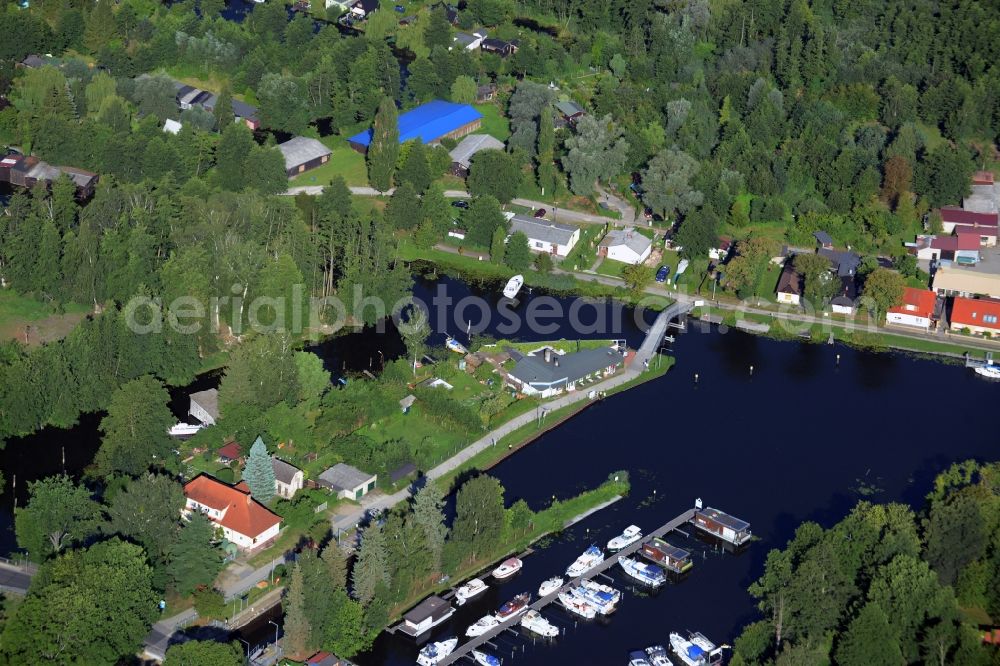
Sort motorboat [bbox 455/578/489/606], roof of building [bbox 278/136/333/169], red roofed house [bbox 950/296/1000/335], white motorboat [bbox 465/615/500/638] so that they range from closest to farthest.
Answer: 1. white motorboat [bbox 465/615/500/638]
2. motorboat [bbox 455/578/489/606]
3. red roofed house [bbox 950/296/1000/335]
4. roof of building [bbox 278/136/333/169]

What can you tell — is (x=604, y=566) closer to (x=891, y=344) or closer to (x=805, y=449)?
(x=805, y=449)

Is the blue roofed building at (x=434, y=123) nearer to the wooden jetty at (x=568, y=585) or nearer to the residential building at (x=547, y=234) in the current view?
the residential building at (x=547, y=234)

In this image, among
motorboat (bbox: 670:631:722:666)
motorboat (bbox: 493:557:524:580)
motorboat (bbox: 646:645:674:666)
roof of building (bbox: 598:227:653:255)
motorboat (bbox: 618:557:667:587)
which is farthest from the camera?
roof of building (bbox: 598:227:653:255)

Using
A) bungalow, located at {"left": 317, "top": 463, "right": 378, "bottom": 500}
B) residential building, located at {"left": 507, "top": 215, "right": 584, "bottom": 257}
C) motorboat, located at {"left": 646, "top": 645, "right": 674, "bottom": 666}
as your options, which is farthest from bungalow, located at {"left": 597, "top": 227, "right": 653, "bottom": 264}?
motorboat, located at {"left": 646, "top": 645, "right": 674, "bottom": 666}

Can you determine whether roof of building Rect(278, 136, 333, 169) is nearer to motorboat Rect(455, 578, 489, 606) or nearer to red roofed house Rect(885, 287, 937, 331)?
red roofed house Rect(885, 287, 937, 331)

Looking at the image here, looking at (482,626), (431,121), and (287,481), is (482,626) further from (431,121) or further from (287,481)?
(431,121)

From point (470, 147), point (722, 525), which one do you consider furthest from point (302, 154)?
point (722, 525)
